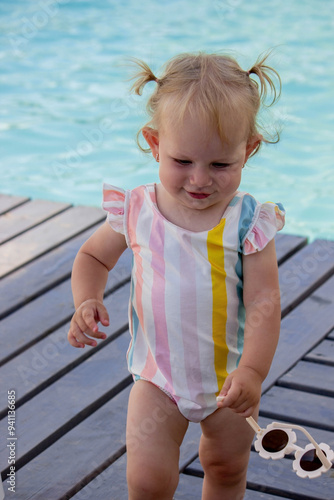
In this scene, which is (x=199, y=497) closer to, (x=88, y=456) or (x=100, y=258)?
(x=88, y=456)

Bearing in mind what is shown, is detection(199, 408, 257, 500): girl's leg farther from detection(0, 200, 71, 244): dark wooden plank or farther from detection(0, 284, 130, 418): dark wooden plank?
Result: detection(0, 200, 71, 244): dark wooden plank

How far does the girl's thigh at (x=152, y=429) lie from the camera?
151 centimetres

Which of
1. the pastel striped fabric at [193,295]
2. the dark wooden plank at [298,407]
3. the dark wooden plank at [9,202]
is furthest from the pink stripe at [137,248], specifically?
the dark wooden plank at [9,202]

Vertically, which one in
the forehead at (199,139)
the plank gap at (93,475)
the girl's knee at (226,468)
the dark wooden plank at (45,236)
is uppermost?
the forehead at (199,139)

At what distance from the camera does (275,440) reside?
149 centimetres

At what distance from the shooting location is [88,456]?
202 centimetres

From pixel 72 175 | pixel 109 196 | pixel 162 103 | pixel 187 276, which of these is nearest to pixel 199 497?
pixel 187 276

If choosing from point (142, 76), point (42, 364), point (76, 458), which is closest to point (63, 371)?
point (42, 364)

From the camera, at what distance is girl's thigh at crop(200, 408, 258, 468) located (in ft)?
5.20

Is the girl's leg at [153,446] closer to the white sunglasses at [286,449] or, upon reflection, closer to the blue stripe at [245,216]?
the white sunglasses at [286,449]

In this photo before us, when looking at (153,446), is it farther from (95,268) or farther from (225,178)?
(225,178)

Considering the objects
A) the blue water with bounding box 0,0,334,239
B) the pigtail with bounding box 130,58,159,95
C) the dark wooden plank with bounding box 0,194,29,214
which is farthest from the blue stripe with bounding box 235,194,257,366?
the blue water with bounding box 0,0,334,239

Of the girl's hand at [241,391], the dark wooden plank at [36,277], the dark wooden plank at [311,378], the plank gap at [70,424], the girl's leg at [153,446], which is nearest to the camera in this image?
the girl's hand at [241,391]

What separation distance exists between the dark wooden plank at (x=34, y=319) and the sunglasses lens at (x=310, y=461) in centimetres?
124
